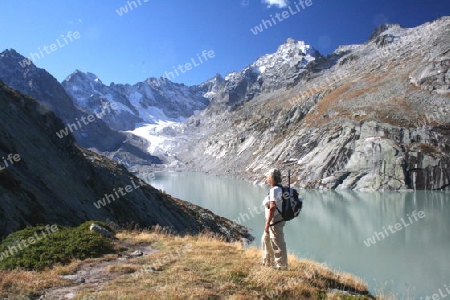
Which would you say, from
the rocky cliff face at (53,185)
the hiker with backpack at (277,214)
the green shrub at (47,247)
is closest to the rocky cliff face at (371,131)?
the rocky cliff face at (53,185)

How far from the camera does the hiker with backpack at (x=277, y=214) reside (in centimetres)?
841

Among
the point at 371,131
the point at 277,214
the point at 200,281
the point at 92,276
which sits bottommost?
the point at 371,131

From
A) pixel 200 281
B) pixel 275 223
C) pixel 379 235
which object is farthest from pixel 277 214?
pixel 379 235

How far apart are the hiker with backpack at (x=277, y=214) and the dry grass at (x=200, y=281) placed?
0.40 meters

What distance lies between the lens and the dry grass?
23.0 ft

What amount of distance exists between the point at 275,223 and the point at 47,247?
6.91 metres

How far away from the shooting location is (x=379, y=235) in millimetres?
36719

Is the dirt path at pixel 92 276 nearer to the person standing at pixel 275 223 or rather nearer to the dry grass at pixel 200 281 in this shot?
the dry grass at pixel 200 281

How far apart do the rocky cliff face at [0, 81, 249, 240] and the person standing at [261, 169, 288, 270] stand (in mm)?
9110

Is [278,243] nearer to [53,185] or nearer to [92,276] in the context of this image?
[92,276]

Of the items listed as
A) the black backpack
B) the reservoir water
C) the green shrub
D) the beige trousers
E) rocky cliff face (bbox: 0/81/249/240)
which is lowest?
the reservoir water

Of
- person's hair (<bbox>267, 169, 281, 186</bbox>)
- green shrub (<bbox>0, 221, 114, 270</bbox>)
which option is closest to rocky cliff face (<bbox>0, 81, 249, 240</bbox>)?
green shrub (<bbox>0, 221, 114, 270</bbox>)

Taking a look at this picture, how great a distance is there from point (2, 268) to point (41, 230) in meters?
2.83

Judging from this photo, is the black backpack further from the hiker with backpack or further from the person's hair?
the person's hair
